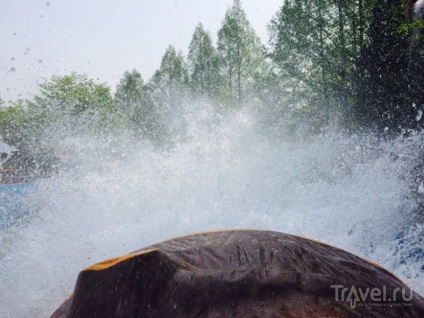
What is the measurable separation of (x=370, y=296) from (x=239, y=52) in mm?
23266

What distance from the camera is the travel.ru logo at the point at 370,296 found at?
0.94 m

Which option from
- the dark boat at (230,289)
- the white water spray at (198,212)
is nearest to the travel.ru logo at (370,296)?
the dark boat at (230,289)

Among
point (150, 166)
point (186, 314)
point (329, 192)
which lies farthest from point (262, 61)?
point (186, 314)

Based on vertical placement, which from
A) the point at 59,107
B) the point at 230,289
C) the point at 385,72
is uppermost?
the point at 59,107

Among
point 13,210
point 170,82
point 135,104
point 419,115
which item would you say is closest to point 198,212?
point 13,210

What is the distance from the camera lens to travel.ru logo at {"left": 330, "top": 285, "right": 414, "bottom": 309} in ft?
3.08

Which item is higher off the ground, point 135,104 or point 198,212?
point 135,104

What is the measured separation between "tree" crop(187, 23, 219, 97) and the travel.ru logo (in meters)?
22.8

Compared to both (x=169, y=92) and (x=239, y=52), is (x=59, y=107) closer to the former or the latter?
(x=169, y=92)

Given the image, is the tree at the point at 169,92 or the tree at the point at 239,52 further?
the tree at the point at 169,92

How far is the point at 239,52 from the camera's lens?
2275 centimetres

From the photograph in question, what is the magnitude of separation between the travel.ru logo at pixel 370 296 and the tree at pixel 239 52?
2207 cm

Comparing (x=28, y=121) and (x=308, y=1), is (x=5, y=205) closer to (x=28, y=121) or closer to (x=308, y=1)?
(x=308, y=1)

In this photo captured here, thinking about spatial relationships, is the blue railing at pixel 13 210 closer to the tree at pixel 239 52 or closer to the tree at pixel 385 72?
the tree at pixel 385 72
